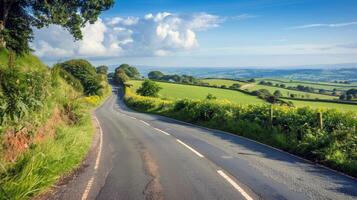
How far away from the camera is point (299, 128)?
1562 centimetres

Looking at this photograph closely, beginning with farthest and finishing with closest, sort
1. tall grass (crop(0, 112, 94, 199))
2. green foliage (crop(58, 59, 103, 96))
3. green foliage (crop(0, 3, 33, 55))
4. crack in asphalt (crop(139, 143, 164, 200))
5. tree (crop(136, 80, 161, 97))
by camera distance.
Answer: green foliage (crop(58, 59, 103, 96)), tree (crop(136, 80, 161, 97)), green foliage (crop(0, 3, 33, 55)), crack in asphalt (crop(139, 143, 164, 200)), tall grass (crop(0, 112, 94, 199))

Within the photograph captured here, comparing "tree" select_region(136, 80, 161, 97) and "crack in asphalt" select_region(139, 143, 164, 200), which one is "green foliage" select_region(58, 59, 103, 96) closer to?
"tree" select_region(136, 80, 161, 97)

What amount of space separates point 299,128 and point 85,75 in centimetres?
8534

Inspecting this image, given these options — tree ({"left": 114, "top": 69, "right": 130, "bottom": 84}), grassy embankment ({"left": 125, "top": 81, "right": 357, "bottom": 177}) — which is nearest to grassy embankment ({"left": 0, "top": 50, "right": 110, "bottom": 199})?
grassy embankment ({"left": 125, "top": 81, "right": 357, "bottom": 177})

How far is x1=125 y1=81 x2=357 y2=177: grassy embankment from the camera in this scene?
39.9ft

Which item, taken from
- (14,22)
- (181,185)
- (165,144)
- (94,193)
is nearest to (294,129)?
(165,144)

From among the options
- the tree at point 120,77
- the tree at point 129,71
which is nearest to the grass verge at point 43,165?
the tree at point 120,77

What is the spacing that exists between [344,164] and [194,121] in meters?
18.0

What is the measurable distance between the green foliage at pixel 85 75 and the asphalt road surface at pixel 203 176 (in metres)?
82.1

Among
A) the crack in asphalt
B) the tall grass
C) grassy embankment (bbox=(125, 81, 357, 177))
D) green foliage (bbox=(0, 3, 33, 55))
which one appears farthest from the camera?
green foliage (bbox=(0, 3, 33, 55))

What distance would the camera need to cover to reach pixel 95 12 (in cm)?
2794

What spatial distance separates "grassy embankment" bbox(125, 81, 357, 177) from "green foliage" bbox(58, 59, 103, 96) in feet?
239

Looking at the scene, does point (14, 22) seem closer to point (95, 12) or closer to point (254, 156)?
point (95, 12)

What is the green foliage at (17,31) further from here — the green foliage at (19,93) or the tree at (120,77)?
the tree at (120,77)
